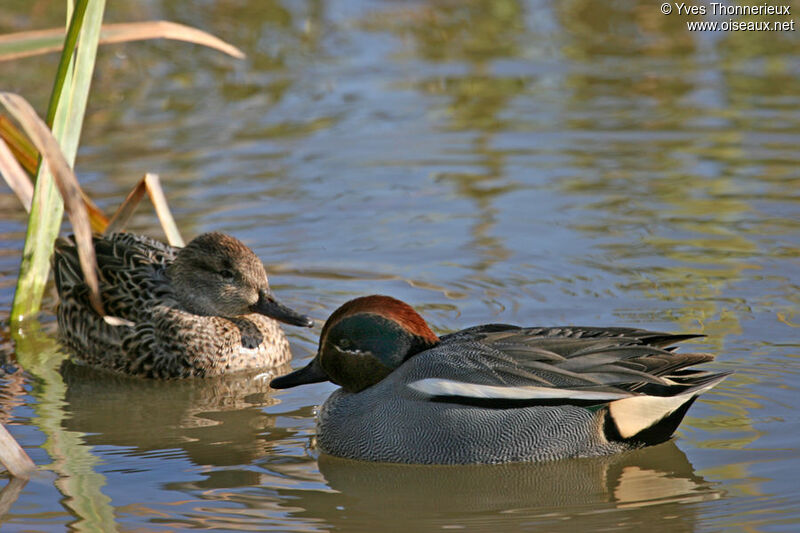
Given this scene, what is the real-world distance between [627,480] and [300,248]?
388 cm

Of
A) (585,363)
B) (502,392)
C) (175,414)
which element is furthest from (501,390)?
(175,414)

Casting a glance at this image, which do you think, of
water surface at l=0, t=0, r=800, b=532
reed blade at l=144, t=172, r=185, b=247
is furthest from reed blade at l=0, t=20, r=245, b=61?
water surface at l=0, t=0, r=800, b=532

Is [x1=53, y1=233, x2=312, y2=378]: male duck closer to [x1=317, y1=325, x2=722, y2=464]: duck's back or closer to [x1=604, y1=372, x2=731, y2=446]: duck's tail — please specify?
[x1=317, y1=325, x2=722, y2=464]: duck's back

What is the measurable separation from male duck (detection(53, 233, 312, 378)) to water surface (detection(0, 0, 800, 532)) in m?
0.16

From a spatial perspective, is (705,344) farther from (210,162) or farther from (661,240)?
(210,162)

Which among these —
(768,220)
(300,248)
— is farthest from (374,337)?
(768,220)

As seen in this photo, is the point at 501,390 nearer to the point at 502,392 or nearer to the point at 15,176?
the point at 502,392

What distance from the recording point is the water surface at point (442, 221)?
5664 millimetres

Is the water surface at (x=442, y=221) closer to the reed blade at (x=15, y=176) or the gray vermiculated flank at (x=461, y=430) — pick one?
the gray vermiculated flank at (x=461, y=430)

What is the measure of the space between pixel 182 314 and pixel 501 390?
2.47m

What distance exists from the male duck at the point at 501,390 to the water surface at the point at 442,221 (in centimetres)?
12

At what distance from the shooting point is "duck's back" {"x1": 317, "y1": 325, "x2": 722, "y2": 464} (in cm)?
572

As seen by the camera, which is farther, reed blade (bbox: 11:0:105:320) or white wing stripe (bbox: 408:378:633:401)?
reed blade (bbox: 11:0:105:320)

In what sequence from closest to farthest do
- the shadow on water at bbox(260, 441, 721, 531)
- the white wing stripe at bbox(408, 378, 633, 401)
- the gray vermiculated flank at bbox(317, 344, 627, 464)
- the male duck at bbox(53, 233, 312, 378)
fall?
the shadow on water at bbox(260, 441, 721, 531), the white wing stripe at bbox(408, 378, 633, 401), the gray vermiculated flank at bbox(317, 344, 627, 464), the male duck at bbox(53, 233, 312, 378)
